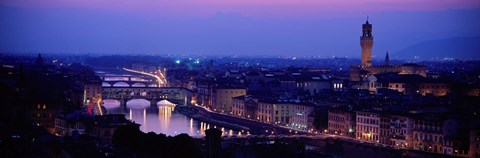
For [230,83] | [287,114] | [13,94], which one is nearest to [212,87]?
[230,83]

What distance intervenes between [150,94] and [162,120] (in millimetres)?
8804

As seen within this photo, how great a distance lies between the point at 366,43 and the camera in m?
36.0

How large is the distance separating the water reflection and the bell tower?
7.91 meters

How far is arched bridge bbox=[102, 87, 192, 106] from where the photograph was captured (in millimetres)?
33656

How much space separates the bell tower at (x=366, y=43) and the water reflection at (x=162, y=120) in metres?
7.91

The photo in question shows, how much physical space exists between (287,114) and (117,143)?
10.8 m

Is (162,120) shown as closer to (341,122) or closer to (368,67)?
(341,122)

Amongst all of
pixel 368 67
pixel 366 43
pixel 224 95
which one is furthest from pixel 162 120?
pixel 366 43

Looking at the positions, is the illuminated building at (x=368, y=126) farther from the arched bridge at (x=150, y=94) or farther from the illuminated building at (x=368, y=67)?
the arched bridge at (x=150, y=94)

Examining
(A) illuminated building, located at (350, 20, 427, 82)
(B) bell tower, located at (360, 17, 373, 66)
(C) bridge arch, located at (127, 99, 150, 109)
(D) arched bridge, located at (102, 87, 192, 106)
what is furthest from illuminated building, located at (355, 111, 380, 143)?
(B) bell tower, located at (360, 17, 373, 66)

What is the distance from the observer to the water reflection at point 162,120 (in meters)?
22.4

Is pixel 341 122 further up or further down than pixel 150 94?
further up

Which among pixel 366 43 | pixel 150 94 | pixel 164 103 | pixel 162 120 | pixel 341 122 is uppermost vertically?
pixel 366 43

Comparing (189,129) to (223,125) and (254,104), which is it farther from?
(254,104)
